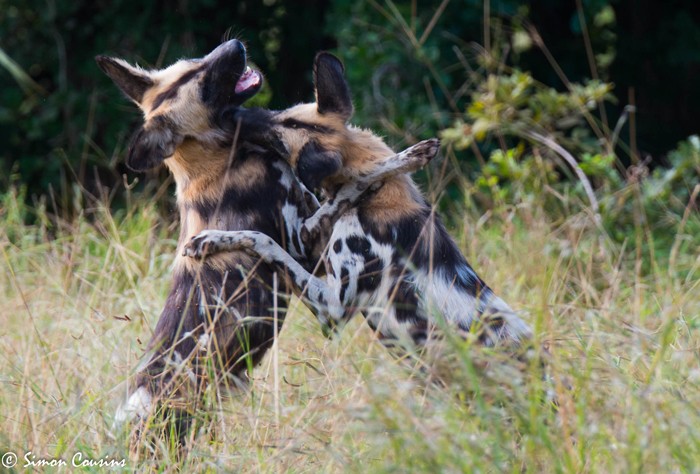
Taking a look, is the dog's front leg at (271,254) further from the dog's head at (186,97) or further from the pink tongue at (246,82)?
the pink tongue at (246,82)

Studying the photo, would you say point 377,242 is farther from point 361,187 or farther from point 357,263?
point 361,187

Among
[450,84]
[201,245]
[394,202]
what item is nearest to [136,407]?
[201,245]

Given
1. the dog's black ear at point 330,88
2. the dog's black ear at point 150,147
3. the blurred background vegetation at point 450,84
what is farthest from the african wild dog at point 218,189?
the blurred background vegetation at point 450,84

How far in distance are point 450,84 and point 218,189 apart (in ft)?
10.8

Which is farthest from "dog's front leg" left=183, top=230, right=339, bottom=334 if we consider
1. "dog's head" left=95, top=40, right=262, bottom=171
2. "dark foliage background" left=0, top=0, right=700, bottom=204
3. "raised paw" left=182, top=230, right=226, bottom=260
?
"dark foliage background" left=0, top=0, right=700, bottom=204

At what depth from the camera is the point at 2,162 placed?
7367 mm

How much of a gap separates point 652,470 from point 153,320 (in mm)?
2527

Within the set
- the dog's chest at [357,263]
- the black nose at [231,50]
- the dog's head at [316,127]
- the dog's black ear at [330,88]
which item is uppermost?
the black nose at [231,50]

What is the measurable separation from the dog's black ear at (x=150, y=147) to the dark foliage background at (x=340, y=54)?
2606 millimetres

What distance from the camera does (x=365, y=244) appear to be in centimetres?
344

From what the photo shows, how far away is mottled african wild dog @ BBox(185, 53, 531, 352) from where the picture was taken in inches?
128

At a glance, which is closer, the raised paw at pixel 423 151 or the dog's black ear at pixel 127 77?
the raised paw at pixel 423 151

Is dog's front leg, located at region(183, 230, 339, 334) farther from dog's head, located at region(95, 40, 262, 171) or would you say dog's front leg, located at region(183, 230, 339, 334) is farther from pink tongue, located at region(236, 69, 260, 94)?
pink tongue, located at region(236, 69, 260, 94)

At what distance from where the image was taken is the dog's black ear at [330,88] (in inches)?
145
